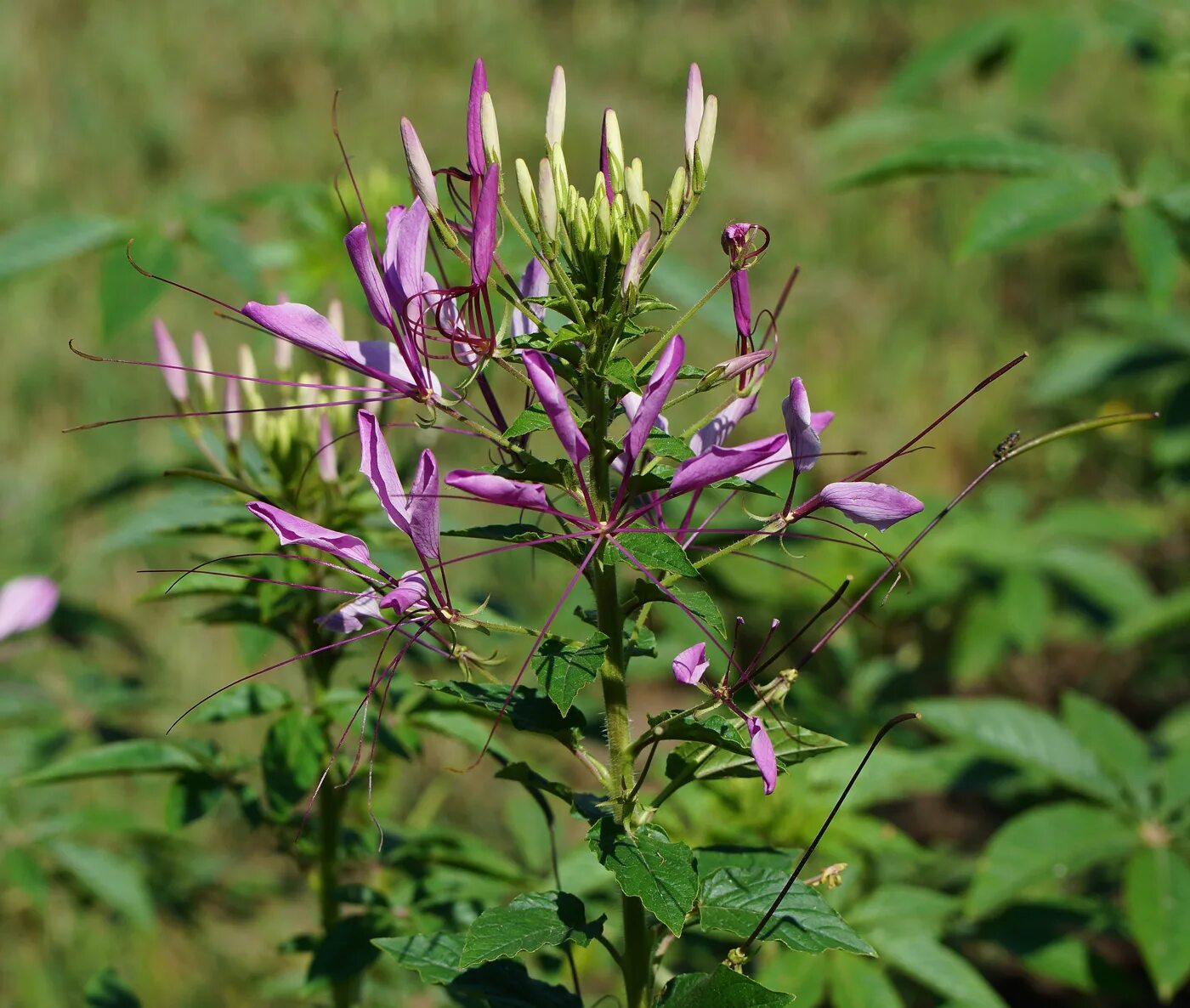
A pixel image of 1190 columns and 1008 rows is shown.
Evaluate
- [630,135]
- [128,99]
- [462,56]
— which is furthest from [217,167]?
[630,135]

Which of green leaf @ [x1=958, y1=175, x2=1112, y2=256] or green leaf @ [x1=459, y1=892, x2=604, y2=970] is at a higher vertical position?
green leaf @ [x1=958, y1=175, x2=1112, y2=256]

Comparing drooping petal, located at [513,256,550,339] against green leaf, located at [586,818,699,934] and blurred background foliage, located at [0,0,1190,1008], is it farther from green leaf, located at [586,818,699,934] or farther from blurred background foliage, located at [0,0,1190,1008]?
blurred background foliage, located at [0,0,1190,1008]

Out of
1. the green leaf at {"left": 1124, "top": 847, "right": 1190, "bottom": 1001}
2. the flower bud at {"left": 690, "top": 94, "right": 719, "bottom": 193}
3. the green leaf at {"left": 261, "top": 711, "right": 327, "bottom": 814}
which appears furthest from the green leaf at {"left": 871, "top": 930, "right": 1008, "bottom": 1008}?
the flower bud at {"left": 690, "top": 94, "right": 719, "bottom": 193}

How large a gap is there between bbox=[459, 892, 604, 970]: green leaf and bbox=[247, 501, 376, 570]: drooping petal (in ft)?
1.11

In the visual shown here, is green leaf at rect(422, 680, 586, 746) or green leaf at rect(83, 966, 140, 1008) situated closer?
green leaf at rect(422, 680, 586, 746)

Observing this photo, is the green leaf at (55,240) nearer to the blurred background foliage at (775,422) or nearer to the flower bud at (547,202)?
the blurred background foliage at (775,422)

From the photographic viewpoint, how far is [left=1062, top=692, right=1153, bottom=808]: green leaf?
6.32 ft

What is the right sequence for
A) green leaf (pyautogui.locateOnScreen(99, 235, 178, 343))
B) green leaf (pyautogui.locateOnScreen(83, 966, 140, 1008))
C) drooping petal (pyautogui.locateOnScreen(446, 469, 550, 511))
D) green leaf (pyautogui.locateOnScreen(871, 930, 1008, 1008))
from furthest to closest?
green leaf (pyautogui.locateOnScreen(99, 235, 178, 343)) → green leaf (pyautogui.locateOnScreen(83, 966, 140, 1008)) → green leaf (pyautogui.locateOnScreen(871, 930, 1008, 1008)) → drooping petal (pyautogui.locateOnScreen(446, 469, 550, 511))

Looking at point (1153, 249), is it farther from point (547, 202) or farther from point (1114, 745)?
point (547, 202)

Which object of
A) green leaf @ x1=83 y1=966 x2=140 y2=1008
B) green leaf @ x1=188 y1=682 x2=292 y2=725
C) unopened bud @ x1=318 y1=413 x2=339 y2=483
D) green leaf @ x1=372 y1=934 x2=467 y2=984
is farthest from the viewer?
green leaf @ x1=83 y1=966 x2=140 y2=1008

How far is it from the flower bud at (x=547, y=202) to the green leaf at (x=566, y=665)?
364 mm

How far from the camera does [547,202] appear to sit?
961mm

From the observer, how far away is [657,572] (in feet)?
3.85

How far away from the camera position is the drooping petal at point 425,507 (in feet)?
2.99
